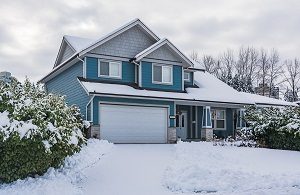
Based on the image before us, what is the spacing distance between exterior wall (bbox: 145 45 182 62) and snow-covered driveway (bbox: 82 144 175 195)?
1022cm

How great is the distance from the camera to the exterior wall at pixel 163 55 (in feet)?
76.4

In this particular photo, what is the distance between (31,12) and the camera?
55.0 ft

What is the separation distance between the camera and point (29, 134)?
8430 millimetres

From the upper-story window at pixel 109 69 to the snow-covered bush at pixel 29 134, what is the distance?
11818 millimetres

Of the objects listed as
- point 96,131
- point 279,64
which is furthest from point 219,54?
point 96,131

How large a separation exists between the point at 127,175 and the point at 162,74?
46.2 feet

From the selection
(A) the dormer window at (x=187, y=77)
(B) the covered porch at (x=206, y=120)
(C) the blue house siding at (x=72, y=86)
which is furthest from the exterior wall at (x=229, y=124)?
(C) the blue house siding at (x=72, y=86)

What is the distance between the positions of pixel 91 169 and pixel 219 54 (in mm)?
50285

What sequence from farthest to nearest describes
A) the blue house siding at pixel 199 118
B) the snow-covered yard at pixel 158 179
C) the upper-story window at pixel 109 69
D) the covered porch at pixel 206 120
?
the blue house siding at pixel 199 118
the covered porch at pixel 206 120
the upper-story window at pixel 109 69
the snow-covered yard at pixel 158 179

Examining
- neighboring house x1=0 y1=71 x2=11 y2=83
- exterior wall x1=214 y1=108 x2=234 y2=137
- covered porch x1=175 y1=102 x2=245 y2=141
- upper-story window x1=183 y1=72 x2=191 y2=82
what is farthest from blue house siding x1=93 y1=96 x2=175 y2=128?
neighboring house x1=0 y1=71 x2=11 y2=83

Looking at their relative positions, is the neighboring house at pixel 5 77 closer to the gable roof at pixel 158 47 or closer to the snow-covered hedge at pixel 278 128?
Answer: the snow-covered hedge at pixel 278 128

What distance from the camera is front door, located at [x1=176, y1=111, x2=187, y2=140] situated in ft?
85.9

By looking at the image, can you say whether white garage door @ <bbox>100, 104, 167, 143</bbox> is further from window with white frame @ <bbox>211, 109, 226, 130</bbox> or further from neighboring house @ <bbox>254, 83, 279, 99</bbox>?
neighboring house @ <bbox>254, 83, 279, 99</bbox>

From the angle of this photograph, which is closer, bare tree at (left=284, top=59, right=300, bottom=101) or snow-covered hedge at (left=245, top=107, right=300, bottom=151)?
snow-covered hedge at (left=245, top=107, right=300, bottom=151)
